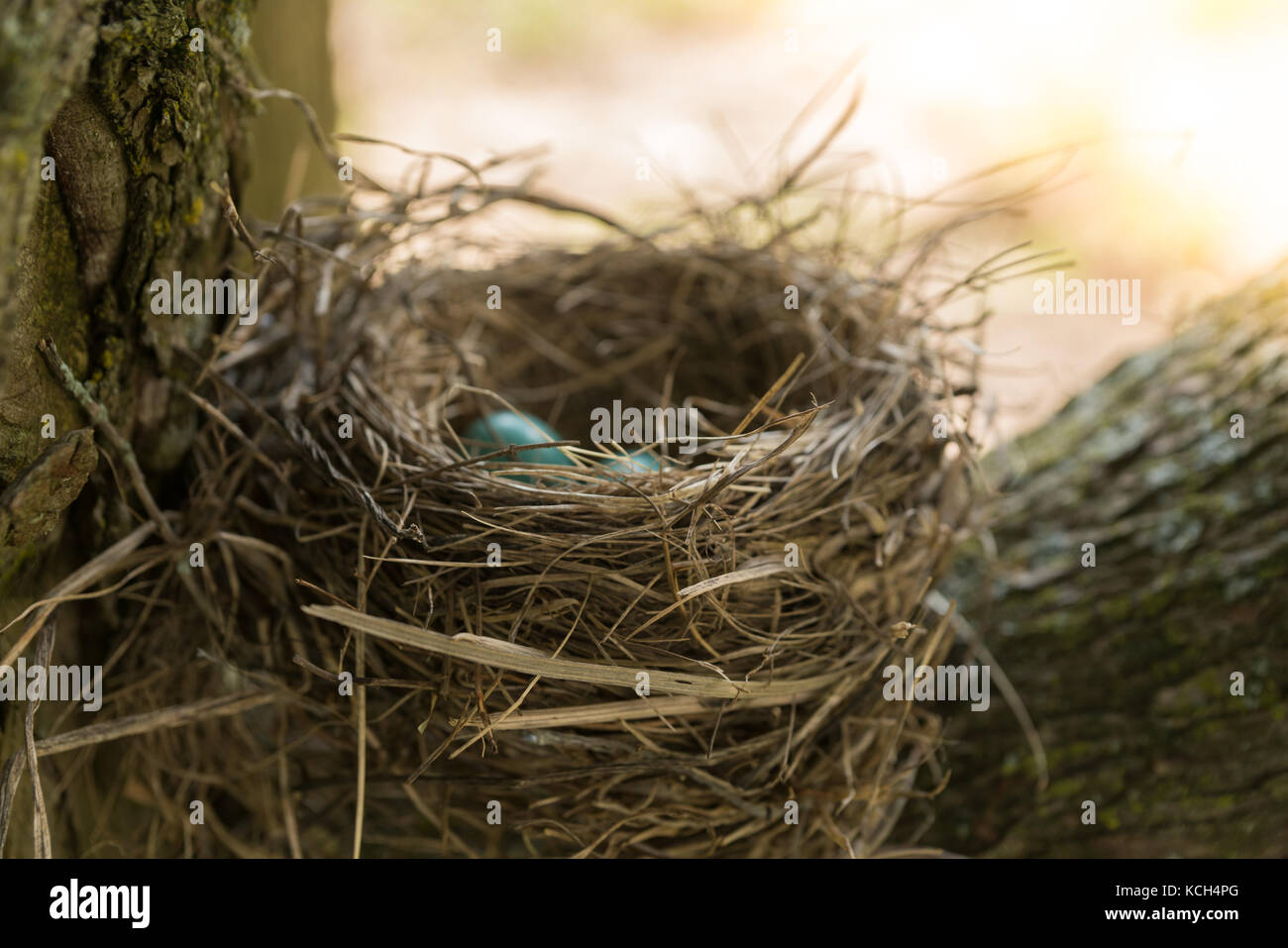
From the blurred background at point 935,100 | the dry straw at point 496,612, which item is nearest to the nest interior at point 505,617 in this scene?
the dry straw at point 496,612

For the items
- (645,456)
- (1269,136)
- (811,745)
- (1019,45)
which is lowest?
(811,745)

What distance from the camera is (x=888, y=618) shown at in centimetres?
97

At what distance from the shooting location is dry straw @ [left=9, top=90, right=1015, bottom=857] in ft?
2.76

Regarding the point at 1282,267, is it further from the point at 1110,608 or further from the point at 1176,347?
the point at 1110,608

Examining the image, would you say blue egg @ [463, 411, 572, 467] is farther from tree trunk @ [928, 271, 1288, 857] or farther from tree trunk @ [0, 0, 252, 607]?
tree trunk @ [928, 271, 1288, 857]

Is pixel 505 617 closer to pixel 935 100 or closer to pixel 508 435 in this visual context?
pixel 508 435

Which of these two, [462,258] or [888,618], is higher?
[462,258]

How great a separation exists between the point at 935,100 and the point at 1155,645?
7.00 feet

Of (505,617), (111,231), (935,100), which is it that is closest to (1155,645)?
(505,617)

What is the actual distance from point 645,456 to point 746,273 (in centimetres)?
34

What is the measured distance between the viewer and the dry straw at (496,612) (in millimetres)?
841

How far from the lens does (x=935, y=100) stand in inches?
111

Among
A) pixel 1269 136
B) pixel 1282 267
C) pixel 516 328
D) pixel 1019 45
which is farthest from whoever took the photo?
pixel 1019 45
